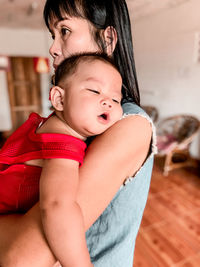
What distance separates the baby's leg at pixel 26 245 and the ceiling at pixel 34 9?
12.5 ft

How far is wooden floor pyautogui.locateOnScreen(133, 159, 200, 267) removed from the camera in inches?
71.3

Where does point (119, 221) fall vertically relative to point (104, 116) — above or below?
below

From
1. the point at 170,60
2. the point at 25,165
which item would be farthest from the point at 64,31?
the point at 170,60

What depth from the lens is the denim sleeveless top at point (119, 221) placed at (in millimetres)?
596

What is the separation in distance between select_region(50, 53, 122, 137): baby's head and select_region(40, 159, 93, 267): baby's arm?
0.51 feet

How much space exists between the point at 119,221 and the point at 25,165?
32 cm

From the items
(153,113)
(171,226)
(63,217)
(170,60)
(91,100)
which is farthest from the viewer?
(153,113)

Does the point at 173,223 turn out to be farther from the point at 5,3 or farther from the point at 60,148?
the point at 5,3

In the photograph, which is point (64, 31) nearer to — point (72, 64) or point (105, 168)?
point (72, 64)

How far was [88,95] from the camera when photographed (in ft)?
1.80

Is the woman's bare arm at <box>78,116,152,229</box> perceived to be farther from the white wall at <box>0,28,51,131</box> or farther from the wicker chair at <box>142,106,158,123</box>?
the white wall at <box>0,28,51,131</box>

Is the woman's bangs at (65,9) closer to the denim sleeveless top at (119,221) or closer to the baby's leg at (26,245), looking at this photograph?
the denim sleeveless top at (119,221)

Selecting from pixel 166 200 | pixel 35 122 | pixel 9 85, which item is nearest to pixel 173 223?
pixel 166 200

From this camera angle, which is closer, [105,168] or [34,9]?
[105,168]
